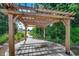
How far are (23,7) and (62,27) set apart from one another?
Result: 538mm

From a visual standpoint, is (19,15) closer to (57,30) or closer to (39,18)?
(39,18)

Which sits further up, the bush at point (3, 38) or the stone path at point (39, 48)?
the bush at point (3, 38)

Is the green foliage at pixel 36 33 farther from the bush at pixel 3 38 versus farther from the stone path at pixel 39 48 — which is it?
the bush at pixel 3 38

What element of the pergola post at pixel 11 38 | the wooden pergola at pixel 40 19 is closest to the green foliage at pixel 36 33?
the wooden pergola at pixel 40 19

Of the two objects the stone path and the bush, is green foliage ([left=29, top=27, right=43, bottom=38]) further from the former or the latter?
the bush

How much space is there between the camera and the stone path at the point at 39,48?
2695mm

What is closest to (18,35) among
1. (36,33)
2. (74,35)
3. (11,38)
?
(11,38)

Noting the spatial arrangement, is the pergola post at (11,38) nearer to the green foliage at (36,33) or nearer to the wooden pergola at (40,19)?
the wooden pergola at (40,19)

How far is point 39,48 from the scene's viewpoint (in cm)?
271

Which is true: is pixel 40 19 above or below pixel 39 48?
above

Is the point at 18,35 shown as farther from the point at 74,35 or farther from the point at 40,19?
the point at 74,35

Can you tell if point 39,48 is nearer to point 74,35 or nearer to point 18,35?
point 18,35

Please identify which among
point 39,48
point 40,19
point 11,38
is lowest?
point 39,48

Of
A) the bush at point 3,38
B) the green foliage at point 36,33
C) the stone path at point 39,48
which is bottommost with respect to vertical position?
the stone path at point 39,48
